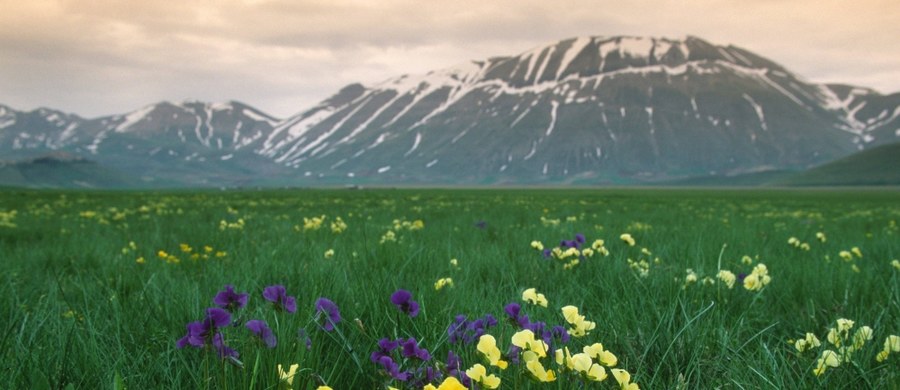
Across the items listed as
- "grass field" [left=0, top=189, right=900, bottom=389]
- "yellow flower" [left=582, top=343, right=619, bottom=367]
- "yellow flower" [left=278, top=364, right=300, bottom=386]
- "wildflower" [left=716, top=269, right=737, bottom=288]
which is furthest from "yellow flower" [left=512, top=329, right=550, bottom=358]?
"wildflower" [left=716, top=269, right=737, bottom=288]

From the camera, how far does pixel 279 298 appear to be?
6.95 ft

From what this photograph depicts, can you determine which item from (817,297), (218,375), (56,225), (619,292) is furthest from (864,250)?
(56,225)

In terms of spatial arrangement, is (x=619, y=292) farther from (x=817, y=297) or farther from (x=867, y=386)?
(x=867, y=386)

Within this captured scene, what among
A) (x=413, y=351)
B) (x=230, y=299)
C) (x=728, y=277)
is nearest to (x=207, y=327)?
(x=230, y=299)

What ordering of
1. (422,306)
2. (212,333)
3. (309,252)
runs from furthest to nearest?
(309,252), (422,306), (212,333)

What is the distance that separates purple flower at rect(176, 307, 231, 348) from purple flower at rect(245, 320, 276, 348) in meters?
0.08

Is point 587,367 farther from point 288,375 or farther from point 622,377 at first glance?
point 288,375

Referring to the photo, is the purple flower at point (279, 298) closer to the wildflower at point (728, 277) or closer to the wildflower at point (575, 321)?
the wildflower at point (575, 321)

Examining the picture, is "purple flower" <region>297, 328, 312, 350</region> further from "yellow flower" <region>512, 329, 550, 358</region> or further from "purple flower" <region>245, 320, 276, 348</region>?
"yellow flower" <region>512, 329, 550, 358</region>

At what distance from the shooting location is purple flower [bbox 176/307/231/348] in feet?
5.87

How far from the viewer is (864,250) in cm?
735

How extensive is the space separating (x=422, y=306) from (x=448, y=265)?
6.80ft

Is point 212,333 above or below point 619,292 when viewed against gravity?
above

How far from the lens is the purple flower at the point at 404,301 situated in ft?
7.21
